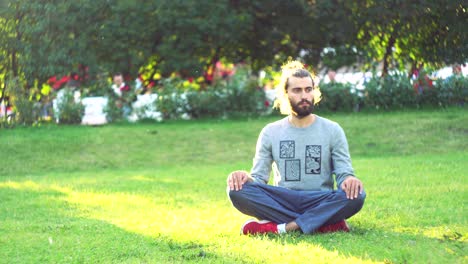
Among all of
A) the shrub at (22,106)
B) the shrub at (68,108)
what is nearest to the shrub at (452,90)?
the shrub at (68,108)

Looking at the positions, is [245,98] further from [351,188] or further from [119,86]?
[351,188]

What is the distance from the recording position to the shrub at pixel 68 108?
66.9ft

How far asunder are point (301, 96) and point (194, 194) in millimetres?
3957

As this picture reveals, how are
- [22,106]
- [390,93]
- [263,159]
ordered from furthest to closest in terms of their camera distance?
[390,93], [22,106], [263,159]

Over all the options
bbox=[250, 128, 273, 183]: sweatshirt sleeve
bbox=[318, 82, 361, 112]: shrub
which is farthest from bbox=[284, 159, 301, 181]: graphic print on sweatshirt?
bbox=[318, 82, 361, 112]: shrub

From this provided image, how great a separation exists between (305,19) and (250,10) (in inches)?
59.2

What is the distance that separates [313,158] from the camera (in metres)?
7.64

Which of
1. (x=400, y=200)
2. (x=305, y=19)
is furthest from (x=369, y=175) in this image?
(x=305, y=19)

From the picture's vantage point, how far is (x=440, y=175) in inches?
465

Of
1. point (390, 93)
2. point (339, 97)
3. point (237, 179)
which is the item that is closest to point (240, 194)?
point (237, 179)

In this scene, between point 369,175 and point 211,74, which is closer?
point 369,175

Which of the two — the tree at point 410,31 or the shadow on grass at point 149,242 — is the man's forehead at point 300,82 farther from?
the tree at point 410,31

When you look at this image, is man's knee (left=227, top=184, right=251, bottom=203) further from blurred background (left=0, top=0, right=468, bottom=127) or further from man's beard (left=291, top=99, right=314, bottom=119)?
blurred background (left=0, top=0, right=468, bottom=127)

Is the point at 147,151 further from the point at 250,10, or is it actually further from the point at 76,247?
the point at 76,247
